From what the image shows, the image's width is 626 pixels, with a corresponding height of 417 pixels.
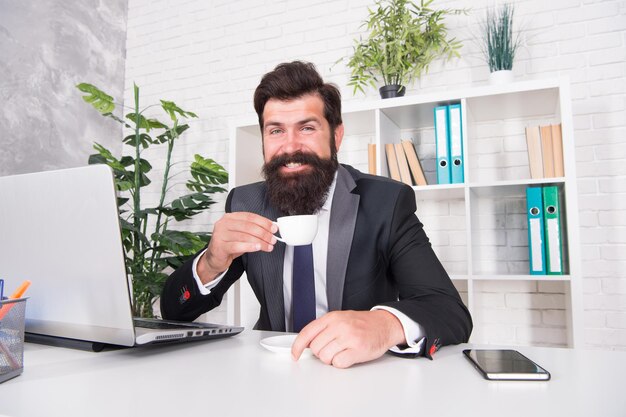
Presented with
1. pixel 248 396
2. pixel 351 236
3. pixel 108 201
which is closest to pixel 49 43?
→ pixel 351 236

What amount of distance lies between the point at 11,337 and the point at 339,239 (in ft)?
2.85

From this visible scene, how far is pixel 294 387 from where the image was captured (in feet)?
1.98

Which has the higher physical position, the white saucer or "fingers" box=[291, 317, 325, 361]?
"fingers" box=[291, 317, 325, 361]

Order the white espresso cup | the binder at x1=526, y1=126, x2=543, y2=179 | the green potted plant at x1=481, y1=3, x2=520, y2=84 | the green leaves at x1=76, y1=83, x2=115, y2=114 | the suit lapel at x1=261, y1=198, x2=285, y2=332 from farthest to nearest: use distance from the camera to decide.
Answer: the green leaves at x1=76, y1=83, x2=115, y2=114, the green potted plant at x1=481, y1=3, x2=520, y2=84, the binder at x1=526, y1=126, x2=543, y2=179, the suit lapel at x1=261, y1=198, x2=285, y2=332, the white espresso cup

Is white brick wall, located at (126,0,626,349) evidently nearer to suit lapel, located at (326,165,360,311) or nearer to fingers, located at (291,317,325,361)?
suit lapel, located at (326,165,360,311)

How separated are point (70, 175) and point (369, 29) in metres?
2.24

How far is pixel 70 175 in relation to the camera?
0.72 m

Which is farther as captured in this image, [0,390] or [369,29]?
[369,29]

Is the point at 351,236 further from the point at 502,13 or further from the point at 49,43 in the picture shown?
the point at 49,43

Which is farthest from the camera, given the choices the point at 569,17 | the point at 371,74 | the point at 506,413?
the point at 371,74

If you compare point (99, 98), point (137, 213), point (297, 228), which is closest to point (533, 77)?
point (297, 228)

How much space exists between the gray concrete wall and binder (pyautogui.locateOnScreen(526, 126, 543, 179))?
260 centimetres

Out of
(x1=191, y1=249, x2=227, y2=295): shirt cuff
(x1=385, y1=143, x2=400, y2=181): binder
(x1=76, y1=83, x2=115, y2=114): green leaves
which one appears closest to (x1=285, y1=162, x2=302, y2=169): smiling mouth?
(x1=191, y1=249, x2=227, y2=295): shirt cuff

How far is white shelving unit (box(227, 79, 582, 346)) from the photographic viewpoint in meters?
2.05
